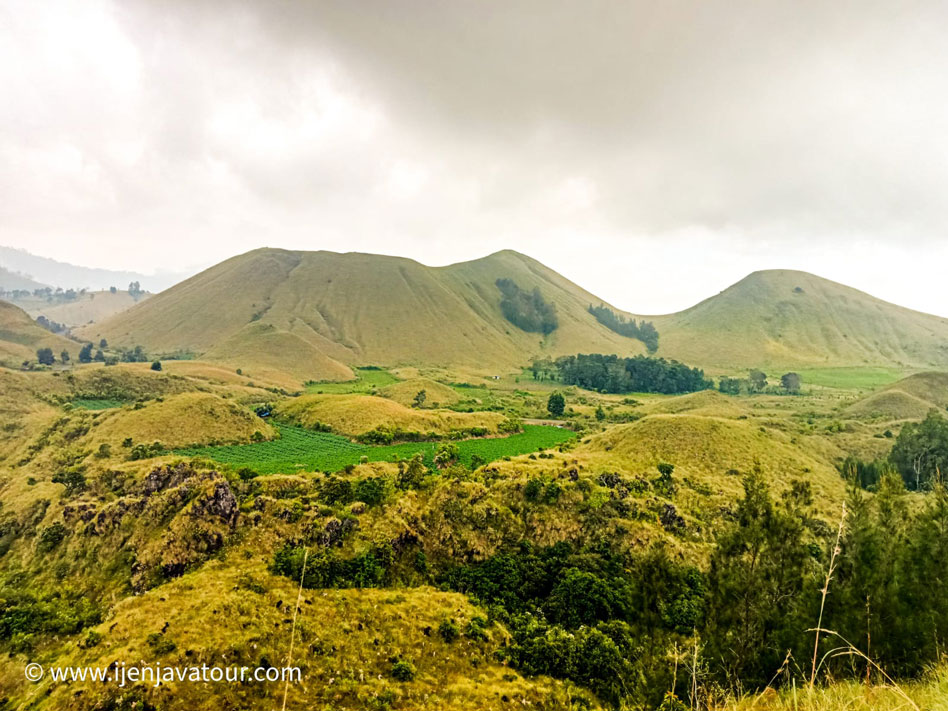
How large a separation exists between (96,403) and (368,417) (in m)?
57.6

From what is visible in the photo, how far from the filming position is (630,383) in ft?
541

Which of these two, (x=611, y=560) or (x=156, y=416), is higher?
(x=156, y=416)

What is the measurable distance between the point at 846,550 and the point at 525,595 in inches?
943

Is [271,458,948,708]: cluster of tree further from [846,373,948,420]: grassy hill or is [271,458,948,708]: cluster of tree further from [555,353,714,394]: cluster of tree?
[555,353,714,394]: cluster of tree

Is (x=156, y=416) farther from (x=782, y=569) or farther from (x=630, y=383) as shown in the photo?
(x=630, y=383)

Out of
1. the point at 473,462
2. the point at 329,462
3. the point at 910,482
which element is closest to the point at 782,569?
the point at 473,462

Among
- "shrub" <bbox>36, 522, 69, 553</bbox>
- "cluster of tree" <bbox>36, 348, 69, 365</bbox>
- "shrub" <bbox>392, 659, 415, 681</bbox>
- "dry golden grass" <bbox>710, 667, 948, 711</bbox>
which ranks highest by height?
"dry golden grass" <bbox>710, 667, 948, 711</bbox>

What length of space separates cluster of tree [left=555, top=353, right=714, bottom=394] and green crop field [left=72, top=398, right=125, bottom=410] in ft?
450

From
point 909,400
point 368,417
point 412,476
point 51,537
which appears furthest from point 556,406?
point 51,537

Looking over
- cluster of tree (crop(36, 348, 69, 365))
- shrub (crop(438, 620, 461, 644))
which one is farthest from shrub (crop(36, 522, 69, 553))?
cluster of tree (crop(36, 348, 69, 365))

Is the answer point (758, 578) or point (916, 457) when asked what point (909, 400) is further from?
point (758, 578)

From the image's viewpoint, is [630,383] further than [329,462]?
Yes

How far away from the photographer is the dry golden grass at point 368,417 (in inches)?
3091

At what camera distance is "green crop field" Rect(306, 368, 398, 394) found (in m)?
133
